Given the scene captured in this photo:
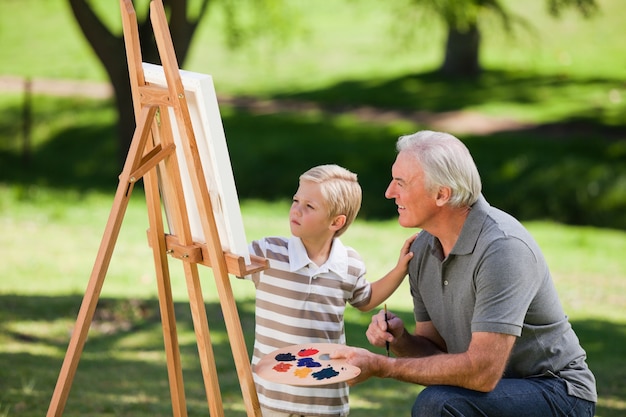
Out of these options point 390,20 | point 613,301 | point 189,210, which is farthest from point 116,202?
point 390,20

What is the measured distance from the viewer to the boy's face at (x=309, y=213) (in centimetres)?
359

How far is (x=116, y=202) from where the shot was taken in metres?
3.38

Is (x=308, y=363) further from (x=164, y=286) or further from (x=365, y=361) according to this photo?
(x=164, y=286)

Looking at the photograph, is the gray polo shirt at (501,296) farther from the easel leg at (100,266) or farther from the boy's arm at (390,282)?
the easel leg at (100,266)

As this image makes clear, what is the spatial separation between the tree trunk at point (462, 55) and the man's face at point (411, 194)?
669 inches

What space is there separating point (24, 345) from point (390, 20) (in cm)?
1965

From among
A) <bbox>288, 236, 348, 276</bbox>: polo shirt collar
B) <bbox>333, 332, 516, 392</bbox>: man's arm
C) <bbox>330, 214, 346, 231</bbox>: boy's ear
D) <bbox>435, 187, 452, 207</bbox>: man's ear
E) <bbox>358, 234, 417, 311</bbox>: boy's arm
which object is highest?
<bbox>435, 187, 452, 207</bbox>: man's ear

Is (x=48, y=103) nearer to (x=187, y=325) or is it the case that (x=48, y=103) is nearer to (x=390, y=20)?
(x=390, y=20)

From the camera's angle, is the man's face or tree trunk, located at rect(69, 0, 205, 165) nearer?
the man's face

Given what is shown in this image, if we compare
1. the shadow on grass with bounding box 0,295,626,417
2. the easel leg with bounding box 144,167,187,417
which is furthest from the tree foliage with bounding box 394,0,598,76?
the easel leg with bounding box 144,167,187,417

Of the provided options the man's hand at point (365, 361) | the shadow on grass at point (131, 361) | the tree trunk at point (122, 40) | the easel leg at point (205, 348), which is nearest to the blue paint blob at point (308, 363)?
the man's hand at point (365, 361)

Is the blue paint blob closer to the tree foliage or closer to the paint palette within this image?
the paint palette

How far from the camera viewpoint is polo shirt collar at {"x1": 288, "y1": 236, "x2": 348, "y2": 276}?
3.63m

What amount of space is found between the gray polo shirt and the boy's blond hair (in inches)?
13.3
